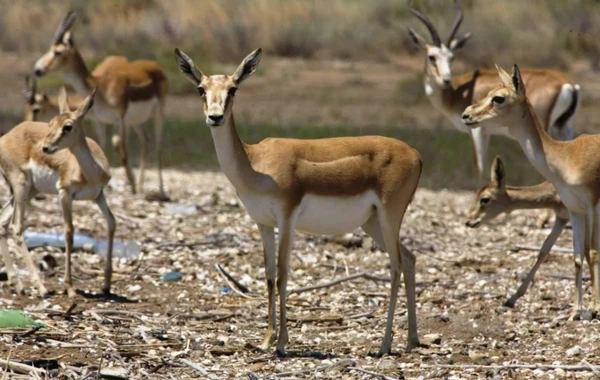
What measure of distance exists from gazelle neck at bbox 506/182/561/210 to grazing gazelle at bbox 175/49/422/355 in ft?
9.10

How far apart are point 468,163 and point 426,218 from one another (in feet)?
19.7

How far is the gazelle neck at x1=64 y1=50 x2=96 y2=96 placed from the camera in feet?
58.3

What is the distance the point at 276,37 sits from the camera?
3672 centimetres

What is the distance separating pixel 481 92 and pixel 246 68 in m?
7.89

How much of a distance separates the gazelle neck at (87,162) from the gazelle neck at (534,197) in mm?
4012

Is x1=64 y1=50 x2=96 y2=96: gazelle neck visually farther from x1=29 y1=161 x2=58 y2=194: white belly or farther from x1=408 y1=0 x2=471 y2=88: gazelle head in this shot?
x1=29 y1=161 x2=58 y2=194: white belly

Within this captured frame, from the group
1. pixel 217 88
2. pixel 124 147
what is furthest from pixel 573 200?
pixel 124 147

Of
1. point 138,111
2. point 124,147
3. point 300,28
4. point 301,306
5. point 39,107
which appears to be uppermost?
point 300,28

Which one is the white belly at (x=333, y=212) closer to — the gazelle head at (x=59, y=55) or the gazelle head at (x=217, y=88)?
the gazelle head at (x=217, y=88)

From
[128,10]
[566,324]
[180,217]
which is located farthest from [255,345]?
[128,10]

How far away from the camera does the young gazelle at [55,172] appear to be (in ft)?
36.9

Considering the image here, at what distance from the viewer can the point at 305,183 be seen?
891 cm

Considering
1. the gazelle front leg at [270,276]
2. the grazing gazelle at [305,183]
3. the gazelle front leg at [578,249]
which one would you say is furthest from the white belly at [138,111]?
the gazelle front leg at [270,276]

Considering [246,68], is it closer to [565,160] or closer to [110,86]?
[565,160]
